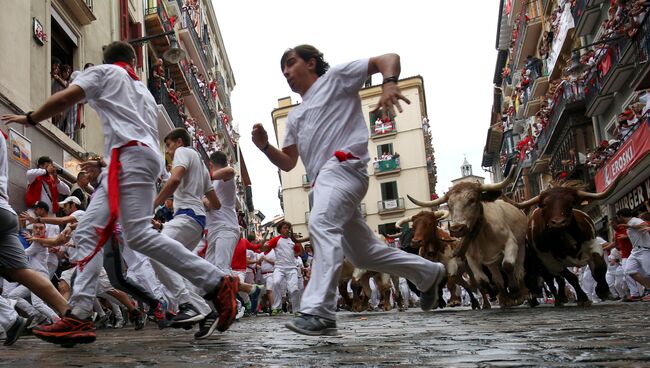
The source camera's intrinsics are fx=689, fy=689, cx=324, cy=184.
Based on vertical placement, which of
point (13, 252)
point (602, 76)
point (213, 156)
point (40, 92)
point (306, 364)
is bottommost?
point (306, 364)

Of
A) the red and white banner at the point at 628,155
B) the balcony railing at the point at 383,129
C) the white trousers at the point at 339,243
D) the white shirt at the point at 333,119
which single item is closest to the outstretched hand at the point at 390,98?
the white shirt at the point at 333,119

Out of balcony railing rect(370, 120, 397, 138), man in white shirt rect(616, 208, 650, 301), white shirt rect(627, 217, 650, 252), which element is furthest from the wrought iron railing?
white shirt rect(627, 217, 650, 252)

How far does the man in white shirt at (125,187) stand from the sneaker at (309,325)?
2.89ft

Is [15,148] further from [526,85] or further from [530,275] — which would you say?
[526,85]

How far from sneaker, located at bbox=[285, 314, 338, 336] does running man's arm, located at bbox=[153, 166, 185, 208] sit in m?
2.24

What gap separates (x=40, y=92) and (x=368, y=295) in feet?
25.8

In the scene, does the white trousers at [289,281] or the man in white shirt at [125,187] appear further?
the white trousers at [289,281]

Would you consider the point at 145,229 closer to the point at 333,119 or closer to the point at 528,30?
the point at 333,119

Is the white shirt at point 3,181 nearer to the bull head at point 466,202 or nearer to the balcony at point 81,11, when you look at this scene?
the bull head at point 466,202

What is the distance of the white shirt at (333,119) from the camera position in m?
4.34

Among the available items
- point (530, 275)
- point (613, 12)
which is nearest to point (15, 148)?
point (530, 275)

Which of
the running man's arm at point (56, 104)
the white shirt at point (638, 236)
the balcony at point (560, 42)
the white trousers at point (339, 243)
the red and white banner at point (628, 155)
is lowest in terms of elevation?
the white trousers at point (339, 243)

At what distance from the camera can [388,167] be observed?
5619cm

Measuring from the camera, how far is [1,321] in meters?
5.25
